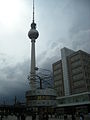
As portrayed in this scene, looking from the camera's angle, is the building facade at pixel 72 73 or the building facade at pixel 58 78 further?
the building facade at pixel 58 78

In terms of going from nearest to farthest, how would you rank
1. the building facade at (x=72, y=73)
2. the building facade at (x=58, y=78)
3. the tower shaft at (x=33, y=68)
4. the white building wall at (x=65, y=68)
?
the building facade at (x=72, y=73) < the white building wall at (x=65, y=68) < the building facade at (x=58, y=78) < the tower shaft at (x=33, y=68)

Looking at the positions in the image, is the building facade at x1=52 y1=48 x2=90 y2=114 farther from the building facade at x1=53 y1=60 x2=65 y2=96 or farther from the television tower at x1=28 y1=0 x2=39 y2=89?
the television tower at x1=28 y1=0 x2=39 y2=89

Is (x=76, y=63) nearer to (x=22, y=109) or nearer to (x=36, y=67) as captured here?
(x=36, y=67)

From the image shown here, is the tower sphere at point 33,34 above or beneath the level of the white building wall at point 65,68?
above

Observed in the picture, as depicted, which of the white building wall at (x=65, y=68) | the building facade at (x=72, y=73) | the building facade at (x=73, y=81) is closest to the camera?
the building facade at (x=73, y=81)

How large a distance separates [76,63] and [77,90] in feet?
51.3

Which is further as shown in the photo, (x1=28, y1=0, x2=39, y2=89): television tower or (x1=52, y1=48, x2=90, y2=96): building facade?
(x1=28, y1=0, x2=39, y2=89): television tower

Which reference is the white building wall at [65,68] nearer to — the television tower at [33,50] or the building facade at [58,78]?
the building facade at [58,78]

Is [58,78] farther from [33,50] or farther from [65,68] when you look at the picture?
[33,50]

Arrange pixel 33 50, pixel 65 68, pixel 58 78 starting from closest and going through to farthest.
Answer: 1. pixel 65 68
2. pixel 58 78
3. pixel 33 50

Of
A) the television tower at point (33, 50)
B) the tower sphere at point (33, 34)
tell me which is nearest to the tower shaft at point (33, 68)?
the television tower at point (33, 50)

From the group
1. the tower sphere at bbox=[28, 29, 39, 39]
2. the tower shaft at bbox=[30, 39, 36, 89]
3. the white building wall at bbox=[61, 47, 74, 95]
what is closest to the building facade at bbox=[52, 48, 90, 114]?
the white building wall at bbox=[61, 47, 74, 95]

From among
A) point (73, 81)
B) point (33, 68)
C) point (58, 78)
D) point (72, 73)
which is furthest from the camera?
point (33, 68)

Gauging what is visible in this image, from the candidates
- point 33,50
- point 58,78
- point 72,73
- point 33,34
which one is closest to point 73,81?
point 72,73
